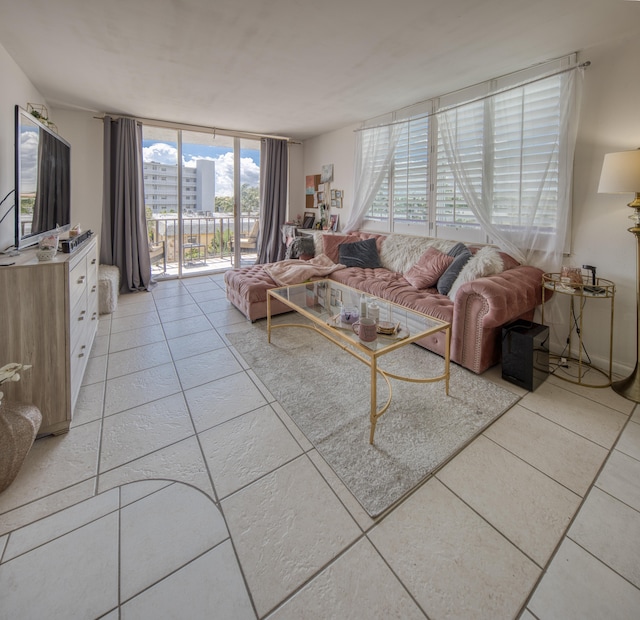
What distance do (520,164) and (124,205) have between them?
4.58 m

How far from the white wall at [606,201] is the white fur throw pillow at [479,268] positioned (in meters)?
0.53

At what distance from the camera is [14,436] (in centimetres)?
145

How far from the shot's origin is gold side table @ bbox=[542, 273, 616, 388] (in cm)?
229

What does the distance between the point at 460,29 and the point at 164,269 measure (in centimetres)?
506

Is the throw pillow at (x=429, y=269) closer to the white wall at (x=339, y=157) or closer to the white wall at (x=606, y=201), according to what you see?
the white wall at (x=606, y=201)

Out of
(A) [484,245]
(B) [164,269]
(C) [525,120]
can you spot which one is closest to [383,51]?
(C) [525,120]

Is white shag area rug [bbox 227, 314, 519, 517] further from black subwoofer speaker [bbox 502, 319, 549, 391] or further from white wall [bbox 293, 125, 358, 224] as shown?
white wall [bbox 293, 125, 358, 224]

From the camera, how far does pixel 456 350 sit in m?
2.50

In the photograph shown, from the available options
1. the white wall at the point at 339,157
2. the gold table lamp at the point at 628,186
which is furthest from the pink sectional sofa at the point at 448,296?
the white wall at the point at 339,157

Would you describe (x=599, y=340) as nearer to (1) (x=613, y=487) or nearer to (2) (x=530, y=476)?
(1) (x=613, y=487)

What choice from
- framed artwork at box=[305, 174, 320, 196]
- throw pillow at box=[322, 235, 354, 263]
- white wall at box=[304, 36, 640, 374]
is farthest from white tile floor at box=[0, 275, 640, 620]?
framed artwork at box=[305, 174, 320, 196]

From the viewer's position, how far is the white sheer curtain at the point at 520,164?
8.32 ft

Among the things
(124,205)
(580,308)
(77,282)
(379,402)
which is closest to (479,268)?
(580,308)

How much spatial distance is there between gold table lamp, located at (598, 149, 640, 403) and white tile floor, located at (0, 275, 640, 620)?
0.36 metres
